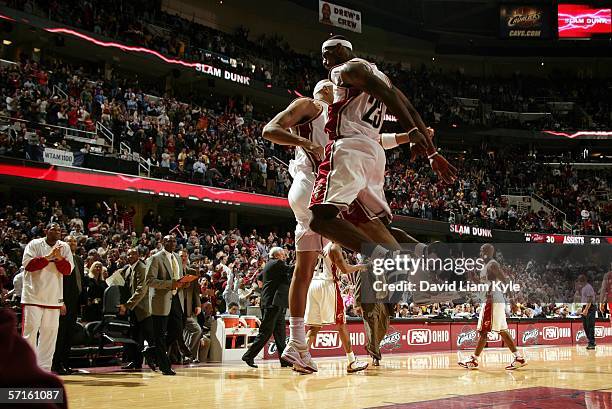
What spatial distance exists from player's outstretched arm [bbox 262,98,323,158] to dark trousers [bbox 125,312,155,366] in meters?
6.06

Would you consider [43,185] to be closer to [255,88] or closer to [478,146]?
[255,88]

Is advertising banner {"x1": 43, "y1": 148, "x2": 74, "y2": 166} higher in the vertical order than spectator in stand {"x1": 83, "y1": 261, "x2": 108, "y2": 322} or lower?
higher

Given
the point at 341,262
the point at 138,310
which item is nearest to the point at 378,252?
the point at 341,262

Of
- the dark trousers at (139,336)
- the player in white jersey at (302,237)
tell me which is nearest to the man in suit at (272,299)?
the dark trousers at (139,336)

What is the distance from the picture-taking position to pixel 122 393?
655cm

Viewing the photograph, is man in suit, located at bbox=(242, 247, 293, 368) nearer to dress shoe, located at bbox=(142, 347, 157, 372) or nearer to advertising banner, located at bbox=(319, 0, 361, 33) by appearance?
dress shoe, located at bbox=(142, 347, 157, 372)

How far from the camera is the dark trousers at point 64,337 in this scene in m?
8.76

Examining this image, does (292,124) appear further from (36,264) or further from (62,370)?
(62,370)

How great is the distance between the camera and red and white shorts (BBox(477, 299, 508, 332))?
10422mm

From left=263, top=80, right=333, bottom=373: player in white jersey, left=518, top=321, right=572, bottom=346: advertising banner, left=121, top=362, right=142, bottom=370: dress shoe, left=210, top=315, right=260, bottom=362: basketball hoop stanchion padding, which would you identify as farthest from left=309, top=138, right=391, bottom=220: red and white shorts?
left=518, top=321, right=572, bottom=346: advertising banner

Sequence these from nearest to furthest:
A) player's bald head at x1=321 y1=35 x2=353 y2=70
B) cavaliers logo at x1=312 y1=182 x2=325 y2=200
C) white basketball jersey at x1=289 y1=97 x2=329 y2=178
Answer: cavaliers logo at x1=312 y1=182 x2=325 y2=200 → player's bald head at x1=321 y1=35 x2=353 y2=70 → white basketball jersey at x1=289 y1=97 x2=329 y2=178

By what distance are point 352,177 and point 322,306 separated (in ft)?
20.7

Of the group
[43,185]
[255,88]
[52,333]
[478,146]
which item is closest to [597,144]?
[478,146]

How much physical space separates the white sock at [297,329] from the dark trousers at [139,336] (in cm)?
417
